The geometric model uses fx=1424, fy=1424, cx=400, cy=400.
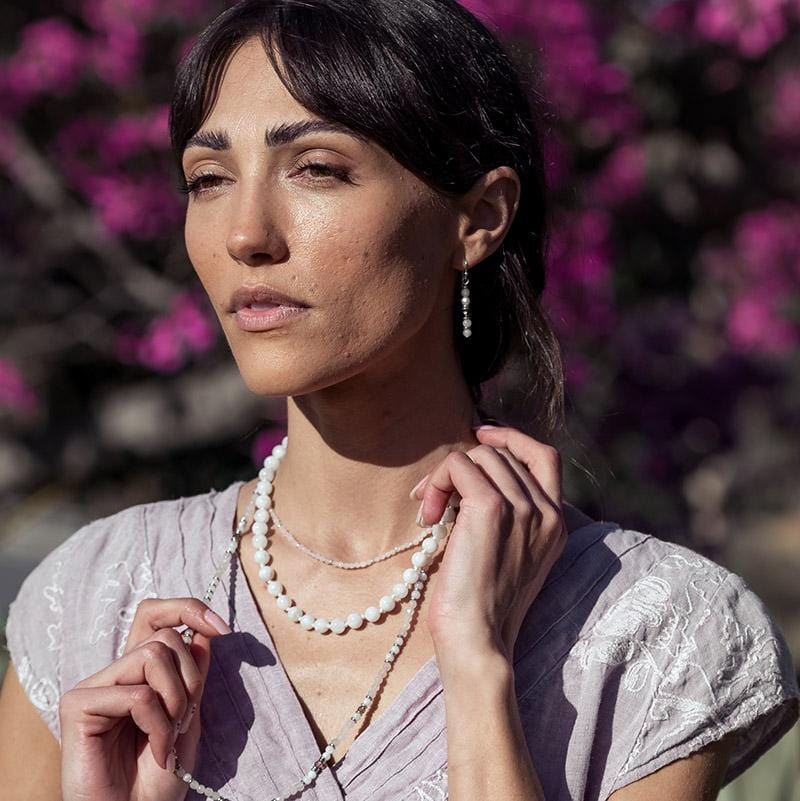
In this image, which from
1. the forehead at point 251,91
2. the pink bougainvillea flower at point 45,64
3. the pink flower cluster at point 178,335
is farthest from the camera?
the pink bougainvillea flower at point 45,64

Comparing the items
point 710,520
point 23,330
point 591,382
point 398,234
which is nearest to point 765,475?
point 710,520

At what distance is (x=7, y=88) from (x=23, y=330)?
904 millimetres

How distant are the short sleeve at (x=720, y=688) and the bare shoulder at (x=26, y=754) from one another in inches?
34.2

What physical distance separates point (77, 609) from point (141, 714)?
1.29ft

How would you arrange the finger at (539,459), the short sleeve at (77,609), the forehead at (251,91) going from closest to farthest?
the forehead at (251,91), the finger at (539,459), the short sleeve at (77,609)

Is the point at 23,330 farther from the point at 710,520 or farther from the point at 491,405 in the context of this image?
the point at 491,405

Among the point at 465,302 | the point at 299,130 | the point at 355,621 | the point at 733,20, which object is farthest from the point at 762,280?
the point at 299,130

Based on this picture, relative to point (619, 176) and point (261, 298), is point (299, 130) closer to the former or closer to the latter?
point (261, 298)

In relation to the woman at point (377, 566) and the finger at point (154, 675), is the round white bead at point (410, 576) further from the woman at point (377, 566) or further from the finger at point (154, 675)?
the finger at point (154, 675)

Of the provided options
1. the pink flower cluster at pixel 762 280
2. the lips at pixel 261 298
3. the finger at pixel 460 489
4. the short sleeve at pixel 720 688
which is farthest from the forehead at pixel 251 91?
the pink flower cluster at pixel 762 280

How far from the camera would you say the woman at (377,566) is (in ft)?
6.56

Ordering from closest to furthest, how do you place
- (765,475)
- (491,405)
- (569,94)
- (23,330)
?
(491,405), (569,94), (23,330), (765,475)

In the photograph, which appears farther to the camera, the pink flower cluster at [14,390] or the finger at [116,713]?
the pink flower cluster at [14,390]

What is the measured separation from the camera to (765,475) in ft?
22.0
